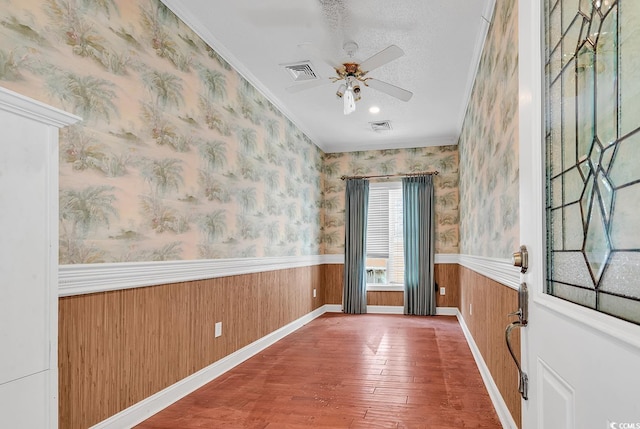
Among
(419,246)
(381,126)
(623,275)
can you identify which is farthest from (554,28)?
(419,246)

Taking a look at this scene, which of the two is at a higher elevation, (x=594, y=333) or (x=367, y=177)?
(x=367, y=177)

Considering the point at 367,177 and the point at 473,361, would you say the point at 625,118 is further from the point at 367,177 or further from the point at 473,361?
the point at 367,177

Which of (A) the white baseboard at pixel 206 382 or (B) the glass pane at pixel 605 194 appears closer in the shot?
(B) the glass pane at pixel 605 194

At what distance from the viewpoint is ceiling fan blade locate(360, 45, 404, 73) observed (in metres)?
2.63

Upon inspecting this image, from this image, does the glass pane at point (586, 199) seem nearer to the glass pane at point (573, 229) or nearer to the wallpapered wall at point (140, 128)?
the glass pane at point (573, 229)

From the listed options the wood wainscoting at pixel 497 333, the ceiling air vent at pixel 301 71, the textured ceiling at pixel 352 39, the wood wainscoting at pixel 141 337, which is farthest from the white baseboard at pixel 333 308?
the ceiling air vent at pixel 301 71

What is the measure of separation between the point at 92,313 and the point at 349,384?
1.82m

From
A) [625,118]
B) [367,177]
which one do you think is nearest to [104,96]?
[625,118]

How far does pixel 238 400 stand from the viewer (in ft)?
8.67

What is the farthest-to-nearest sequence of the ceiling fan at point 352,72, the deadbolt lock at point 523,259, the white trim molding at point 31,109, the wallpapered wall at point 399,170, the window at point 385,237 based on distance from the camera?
the window at point 385,237 → the wallpapered wall at point 399,170 → the ceiling fan at point 352,72 → the white trim molding at point 31,109 → the deadbolt lock at point 523,259

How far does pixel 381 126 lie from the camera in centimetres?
533

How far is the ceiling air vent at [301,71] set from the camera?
350 centimetres

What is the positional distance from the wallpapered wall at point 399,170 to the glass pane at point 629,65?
5599 millimetres

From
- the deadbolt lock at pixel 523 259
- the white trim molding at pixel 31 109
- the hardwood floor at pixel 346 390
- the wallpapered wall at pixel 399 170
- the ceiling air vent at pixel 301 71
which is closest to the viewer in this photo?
the deadbolt lock at pixel 523 259
